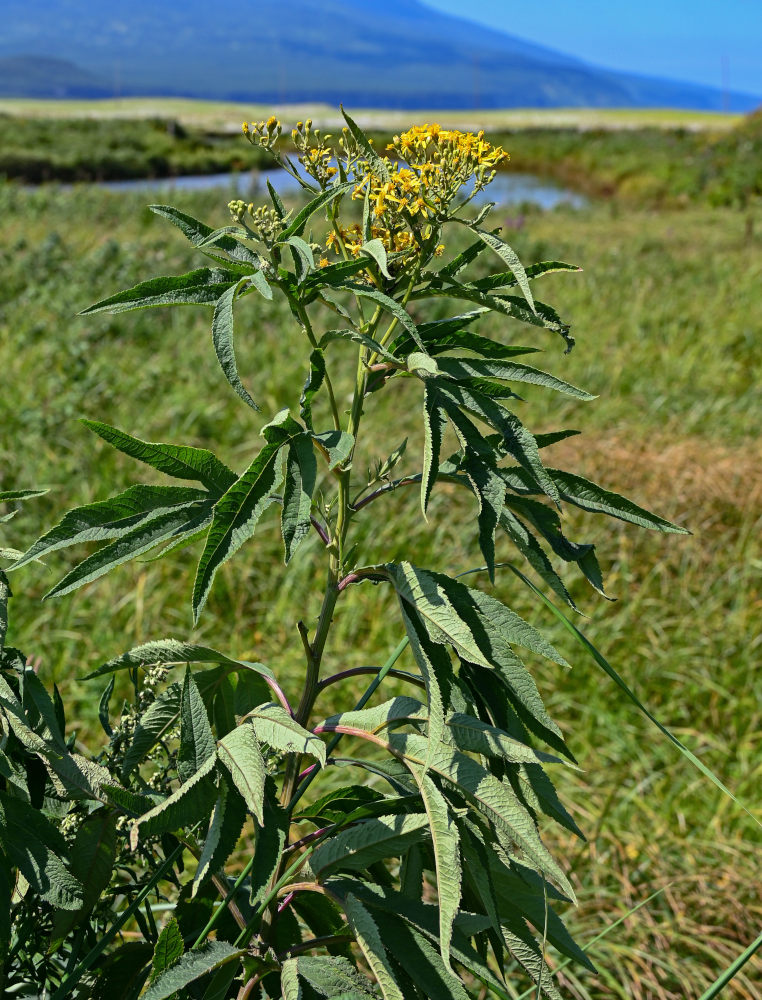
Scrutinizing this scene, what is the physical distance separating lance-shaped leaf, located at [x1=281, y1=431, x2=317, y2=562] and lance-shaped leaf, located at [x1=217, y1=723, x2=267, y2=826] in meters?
0.19

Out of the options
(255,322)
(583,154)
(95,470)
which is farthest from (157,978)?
(583,154)

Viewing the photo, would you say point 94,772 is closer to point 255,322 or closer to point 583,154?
point 255,322

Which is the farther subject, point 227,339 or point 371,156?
point 371,156

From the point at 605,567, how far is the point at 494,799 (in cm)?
288

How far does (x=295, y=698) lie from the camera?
2871mm

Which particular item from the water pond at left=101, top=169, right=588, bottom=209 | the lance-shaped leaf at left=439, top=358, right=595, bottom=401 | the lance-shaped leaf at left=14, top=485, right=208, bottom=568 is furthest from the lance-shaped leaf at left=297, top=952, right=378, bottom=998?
the water pond at left=101, top=169, right=588, bottom=209

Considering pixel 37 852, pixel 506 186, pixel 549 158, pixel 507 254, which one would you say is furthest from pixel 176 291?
pixel 549 158

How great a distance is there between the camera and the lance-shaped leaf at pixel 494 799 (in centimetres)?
77

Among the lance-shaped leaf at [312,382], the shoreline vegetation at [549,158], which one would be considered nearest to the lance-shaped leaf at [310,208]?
the lance-shaped leaf at [312,382]

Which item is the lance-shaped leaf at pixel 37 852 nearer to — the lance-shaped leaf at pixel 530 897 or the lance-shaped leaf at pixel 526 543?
the lance-shaped leaf at pixel 530 897

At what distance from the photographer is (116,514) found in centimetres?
82

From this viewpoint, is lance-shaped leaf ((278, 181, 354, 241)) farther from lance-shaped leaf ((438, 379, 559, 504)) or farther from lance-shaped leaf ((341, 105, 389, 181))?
lance-shaped leaf ((438, 379, 559, 504))

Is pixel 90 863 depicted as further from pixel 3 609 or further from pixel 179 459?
pixel 179 459

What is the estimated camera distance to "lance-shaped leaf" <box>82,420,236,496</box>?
818 mm
